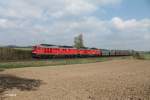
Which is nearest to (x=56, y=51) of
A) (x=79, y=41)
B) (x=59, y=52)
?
(x=59, y=52)

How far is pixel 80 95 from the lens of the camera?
15703mm

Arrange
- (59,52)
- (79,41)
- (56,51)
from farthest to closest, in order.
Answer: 1. (79,41)
2. (59,52)
3. (56,51)

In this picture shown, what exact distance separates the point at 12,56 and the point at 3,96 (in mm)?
39218

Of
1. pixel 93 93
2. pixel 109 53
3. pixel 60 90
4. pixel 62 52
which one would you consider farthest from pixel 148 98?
pixel 109 53

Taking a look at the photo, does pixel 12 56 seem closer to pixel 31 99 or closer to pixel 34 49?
pixel 34 49

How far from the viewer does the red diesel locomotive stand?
55750 mm

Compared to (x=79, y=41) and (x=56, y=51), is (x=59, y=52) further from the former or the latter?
(x=79, y=41)

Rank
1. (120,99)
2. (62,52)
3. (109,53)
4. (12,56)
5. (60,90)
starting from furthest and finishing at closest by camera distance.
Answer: (109,53)
(62,52)
(12,56)
(60,90)
(120,99)

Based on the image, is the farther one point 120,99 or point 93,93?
point 93,93

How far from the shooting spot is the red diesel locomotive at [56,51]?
5575 cm

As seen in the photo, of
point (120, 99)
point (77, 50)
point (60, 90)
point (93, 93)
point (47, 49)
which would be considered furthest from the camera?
point (77, 50)

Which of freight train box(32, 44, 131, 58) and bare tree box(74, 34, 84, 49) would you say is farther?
bare tree box(74, 34, 84, 49)

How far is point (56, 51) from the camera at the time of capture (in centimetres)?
6078

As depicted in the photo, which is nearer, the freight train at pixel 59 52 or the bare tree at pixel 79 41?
the freight train at pixel 59 52
